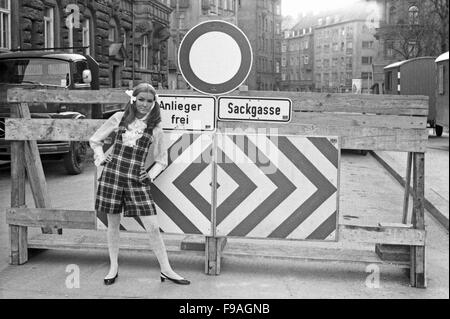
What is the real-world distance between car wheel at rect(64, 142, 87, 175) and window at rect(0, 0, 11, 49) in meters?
9.35

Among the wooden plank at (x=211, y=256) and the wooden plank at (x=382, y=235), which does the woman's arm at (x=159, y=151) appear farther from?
the wooden plank at (x=382, y=235)

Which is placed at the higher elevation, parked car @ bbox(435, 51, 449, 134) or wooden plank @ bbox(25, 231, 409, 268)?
parked car @ bbox(435, 51, 449, 134)

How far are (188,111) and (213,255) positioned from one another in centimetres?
126

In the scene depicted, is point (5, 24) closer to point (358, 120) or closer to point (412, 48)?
point (412, 48)

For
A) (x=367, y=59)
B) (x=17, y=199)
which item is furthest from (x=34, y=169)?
(x=367, y=59)

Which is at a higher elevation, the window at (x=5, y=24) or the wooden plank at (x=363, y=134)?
the window at (x=5, y=24)

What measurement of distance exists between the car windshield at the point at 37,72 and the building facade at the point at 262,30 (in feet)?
16.3

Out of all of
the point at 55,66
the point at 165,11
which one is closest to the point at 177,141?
the point at 55,66

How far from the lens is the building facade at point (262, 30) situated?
29.6 meters

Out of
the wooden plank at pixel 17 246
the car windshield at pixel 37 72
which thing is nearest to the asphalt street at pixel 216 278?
the wooden plank at pixel 17 246

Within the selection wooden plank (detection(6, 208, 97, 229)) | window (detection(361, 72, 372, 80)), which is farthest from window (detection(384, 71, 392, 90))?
wooden plank (detection(6, 208, 97, 229))

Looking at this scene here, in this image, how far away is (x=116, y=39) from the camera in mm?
31938

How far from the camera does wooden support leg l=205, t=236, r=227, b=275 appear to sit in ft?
16.8

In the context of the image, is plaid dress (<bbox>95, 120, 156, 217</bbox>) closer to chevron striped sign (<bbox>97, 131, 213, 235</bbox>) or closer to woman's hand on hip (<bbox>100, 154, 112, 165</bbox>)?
woman's hand on hip (<bbox>100, 154, 112, 165</bbox>)
